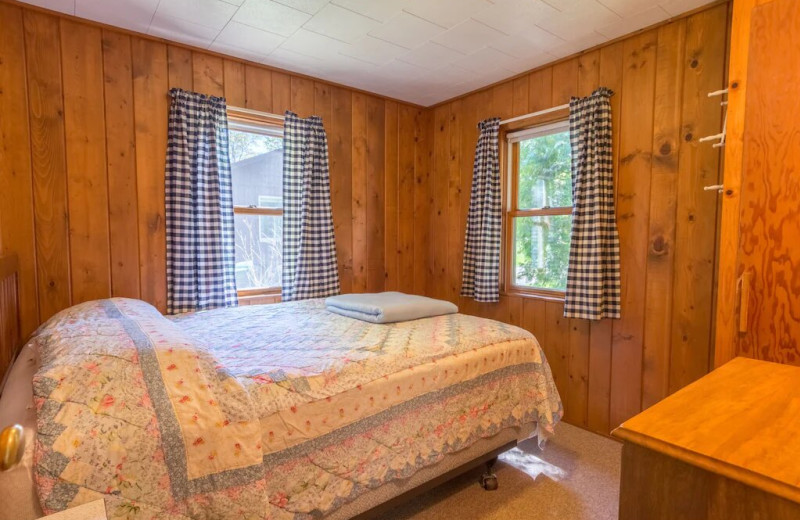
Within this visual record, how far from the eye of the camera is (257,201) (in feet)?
9.59

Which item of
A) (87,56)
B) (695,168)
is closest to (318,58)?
(87,56)

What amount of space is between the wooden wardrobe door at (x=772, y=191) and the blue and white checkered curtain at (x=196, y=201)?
2.64 meters

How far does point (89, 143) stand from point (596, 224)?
117 inches

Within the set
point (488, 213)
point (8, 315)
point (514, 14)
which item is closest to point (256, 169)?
point (8, 315)

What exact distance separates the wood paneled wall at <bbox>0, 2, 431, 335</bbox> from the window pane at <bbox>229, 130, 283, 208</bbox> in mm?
237

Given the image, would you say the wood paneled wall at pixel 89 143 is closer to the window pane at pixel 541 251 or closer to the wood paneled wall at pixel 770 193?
the window pane at pixel 541 251

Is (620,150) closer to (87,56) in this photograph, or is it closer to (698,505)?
(698,505)

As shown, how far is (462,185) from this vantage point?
3438mm

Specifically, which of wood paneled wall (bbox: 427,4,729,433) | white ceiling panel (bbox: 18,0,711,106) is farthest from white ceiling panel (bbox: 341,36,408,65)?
wood paneled wall (bbox: 427,4,729,433)

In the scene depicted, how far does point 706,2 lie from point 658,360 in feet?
6.25

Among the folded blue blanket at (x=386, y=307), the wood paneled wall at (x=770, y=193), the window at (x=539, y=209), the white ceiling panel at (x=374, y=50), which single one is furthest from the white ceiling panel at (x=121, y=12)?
the wood paneled wall at (x=770, y=193)

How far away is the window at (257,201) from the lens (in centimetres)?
283

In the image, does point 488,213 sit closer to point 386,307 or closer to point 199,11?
point 386,307

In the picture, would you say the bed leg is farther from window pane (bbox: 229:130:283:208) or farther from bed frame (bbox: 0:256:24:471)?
window pane (bbox: 229:130:283:208)
